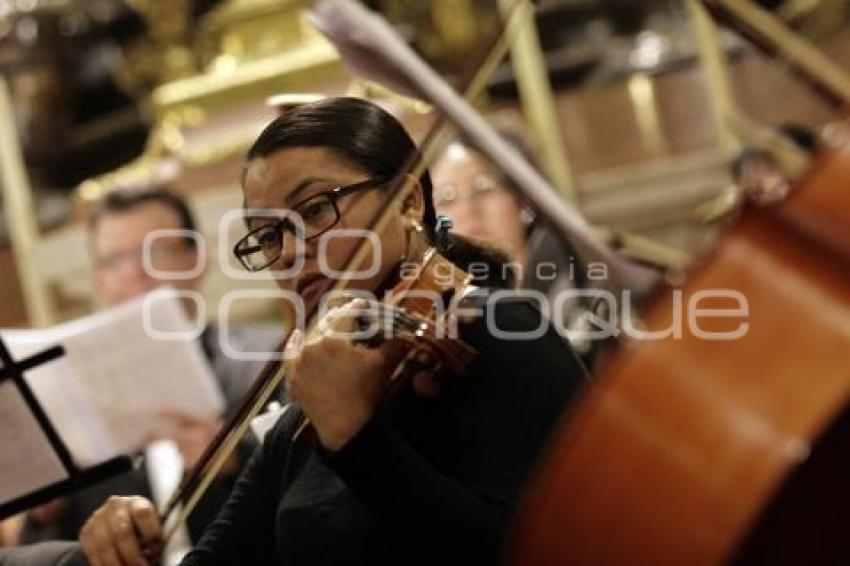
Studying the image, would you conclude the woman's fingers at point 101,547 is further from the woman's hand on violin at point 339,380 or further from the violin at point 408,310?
the woman's hand on violin at point 339,380

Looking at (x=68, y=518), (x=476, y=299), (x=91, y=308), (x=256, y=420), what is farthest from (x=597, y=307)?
(x=91, y=308)

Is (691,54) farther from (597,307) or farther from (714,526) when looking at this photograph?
(714,526)

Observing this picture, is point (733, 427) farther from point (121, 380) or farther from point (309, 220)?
point (121, 380)

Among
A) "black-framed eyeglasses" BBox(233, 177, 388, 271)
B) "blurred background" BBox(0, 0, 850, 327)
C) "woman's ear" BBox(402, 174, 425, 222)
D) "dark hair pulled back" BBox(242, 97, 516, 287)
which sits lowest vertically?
"blurred background" BBox(0, 0, 850, 327)

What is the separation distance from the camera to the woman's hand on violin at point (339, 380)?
3.92 feet

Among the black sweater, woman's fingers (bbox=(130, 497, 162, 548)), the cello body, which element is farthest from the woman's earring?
the cello body

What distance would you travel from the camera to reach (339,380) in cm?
120

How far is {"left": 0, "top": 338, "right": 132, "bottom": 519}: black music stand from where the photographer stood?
1.54m

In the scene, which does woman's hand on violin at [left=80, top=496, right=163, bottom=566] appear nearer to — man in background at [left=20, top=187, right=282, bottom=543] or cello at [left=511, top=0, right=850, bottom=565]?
cello at [left=511, top=0, right=850, bottom=565]

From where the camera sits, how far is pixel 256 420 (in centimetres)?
156

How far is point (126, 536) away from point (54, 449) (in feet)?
0.93

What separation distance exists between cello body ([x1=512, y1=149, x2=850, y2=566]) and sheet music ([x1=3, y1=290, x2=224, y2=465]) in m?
1.29

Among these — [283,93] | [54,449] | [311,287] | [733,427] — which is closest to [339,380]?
[311,287]

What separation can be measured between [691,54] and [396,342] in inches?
98.3
